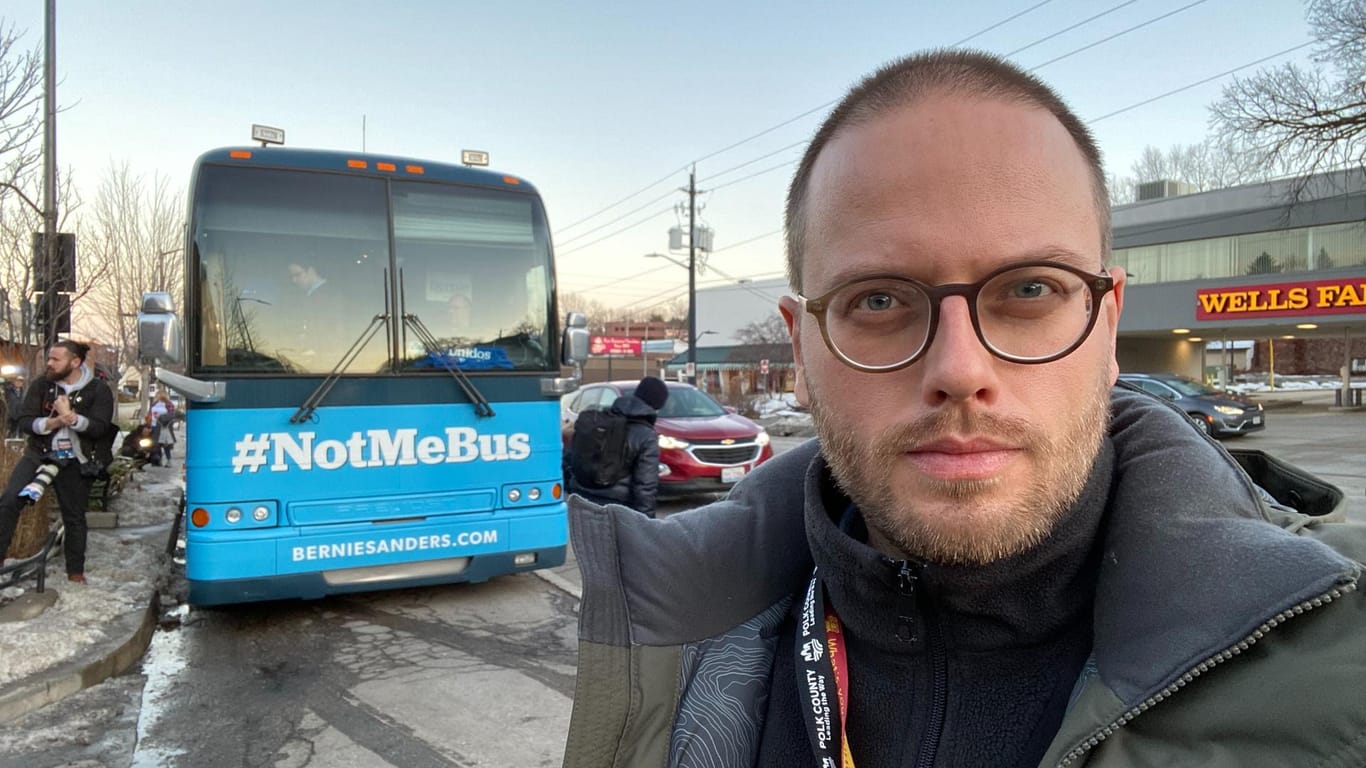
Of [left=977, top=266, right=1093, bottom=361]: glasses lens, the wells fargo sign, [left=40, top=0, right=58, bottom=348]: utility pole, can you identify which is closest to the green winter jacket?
[left=977, top=266, right=1093, bottom=361]: glasses lens

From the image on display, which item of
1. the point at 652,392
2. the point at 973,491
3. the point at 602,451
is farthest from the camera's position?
the point at 652,392

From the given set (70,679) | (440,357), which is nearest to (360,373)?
(440,357)

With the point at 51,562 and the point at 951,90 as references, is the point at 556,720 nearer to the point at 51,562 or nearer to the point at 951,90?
the point at 951,90

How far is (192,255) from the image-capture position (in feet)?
17.8

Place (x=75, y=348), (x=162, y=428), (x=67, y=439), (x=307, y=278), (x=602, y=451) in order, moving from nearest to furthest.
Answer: (x=307, y=278) → (x=67, y=439) → (x=75, y=348) → (x=602, y=451) → (x=162, y=428)

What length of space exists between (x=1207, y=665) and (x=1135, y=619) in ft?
0.31

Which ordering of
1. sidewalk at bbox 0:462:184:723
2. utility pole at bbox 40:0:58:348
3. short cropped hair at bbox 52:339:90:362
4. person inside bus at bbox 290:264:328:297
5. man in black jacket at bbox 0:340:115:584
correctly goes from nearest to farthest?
sidewalk at bbox 0:462:184:723, person inside bus at bbox 290:264:328:297, man in black jacket at bbox 0:340:115:584, short cropped hair at bbox 52:339:90:362, utility pole at bbox 40:0:58:348

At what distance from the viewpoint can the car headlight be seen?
35.4 feet

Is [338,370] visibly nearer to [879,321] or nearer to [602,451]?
[602,451]

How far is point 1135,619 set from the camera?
969mm

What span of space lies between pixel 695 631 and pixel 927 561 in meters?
0.43

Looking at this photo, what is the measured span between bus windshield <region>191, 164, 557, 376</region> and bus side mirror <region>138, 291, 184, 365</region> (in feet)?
0.60

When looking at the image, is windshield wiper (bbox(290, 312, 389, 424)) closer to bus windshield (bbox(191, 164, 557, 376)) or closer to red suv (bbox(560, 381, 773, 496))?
bus windshield (bbox(191, 164, 557, 376))

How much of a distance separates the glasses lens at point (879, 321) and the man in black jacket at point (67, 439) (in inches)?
273
